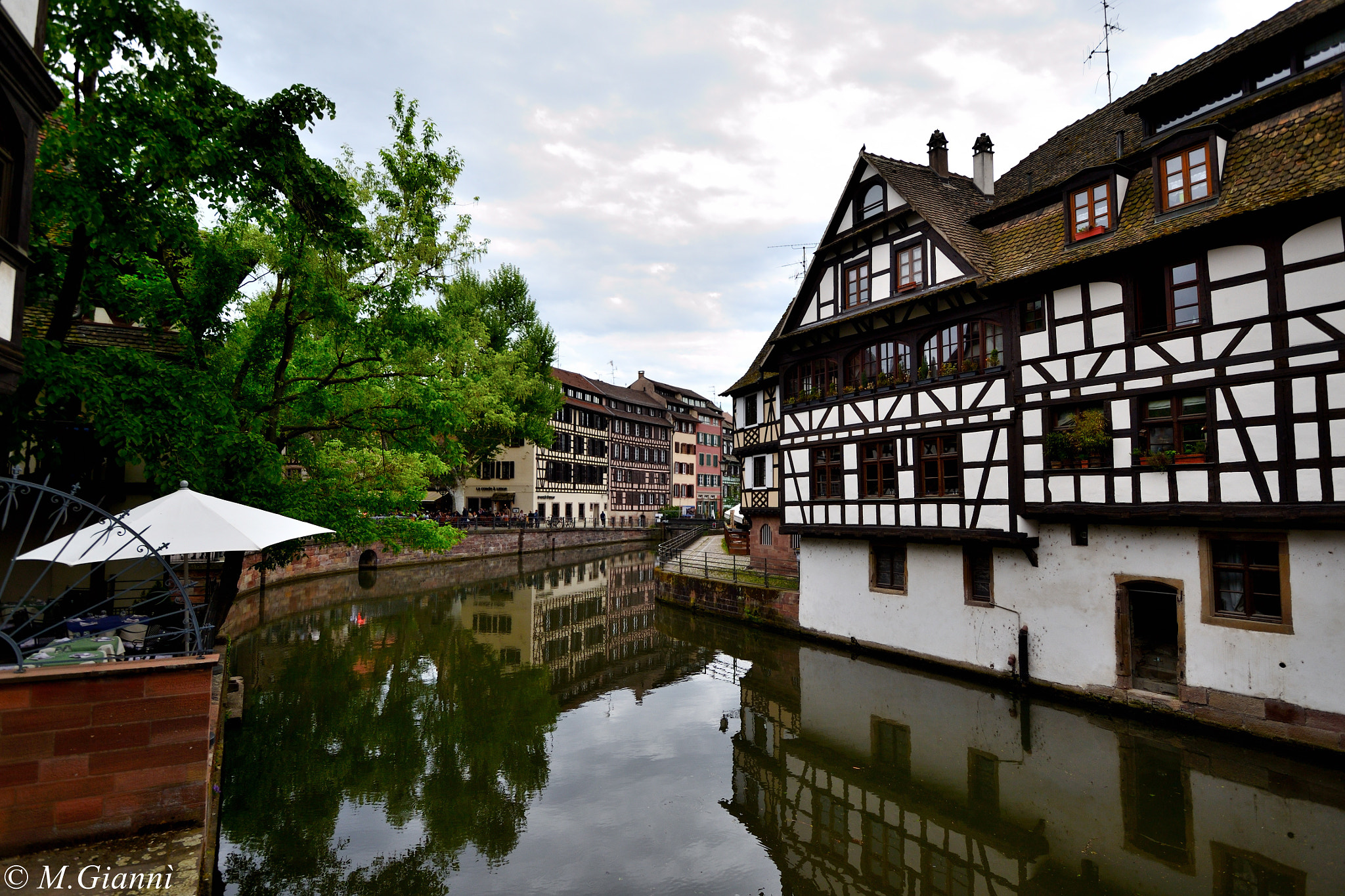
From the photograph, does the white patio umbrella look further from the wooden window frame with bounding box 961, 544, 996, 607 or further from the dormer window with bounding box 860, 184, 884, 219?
the dormer window with bounding box 860, 184, 884, 219

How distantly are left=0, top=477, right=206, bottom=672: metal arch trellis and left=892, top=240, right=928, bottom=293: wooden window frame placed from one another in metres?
15.4

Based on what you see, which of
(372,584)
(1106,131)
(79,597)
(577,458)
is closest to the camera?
(79,597)

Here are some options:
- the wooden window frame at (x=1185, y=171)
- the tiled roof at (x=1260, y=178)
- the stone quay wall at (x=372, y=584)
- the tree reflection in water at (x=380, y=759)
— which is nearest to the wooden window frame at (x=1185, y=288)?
the tiled roof at (x=1260, y=178)

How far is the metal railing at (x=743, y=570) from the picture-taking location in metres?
23.1

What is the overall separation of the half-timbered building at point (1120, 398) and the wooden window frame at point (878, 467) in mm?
62

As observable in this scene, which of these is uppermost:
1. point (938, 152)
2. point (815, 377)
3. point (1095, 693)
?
point (938, 152)

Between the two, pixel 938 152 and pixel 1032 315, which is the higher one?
pixel 938 152

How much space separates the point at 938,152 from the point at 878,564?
13150mm

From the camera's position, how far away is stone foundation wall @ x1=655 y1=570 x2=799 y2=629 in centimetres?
2088

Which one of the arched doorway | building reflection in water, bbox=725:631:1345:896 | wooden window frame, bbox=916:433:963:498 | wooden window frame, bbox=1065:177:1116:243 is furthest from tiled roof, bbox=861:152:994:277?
building reflection in water, bbox=725:631:1345:896

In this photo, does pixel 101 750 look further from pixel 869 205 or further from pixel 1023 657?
pixel 869 205

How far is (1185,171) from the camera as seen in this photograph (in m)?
12.5

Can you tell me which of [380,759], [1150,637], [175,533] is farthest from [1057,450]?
[175,533]

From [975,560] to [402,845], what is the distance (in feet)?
41.8
